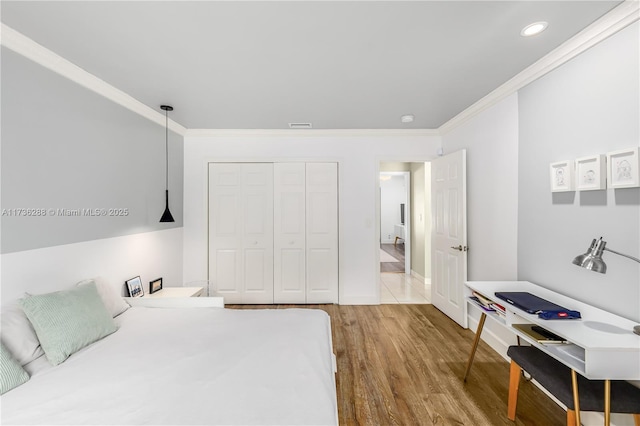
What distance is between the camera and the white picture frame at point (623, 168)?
1405 millimetres

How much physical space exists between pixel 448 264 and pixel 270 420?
2.94 meters

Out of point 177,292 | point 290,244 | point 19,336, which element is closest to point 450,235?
point 290,244

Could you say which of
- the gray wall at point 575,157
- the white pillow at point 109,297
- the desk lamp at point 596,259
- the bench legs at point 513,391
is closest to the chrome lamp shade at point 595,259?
the desk lamp at point 596,259

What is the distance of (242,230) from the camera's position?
3.80 m

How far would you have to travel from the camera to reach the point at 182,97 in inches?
103

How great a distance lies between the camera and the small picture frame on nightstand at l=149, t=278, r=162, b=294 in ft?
9.47

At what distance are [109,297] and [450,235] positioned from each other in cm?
359

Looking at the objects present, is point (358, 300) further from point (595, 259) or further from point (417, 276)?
point (595, 259)

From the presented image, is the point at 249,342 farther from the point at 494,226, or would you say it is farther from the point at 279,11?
the point at 494,226

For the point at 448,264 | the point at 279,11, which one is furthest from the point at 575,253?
the point at 279,11

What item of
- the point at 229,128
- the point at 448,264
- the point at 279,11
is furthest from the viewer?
the point at 229,128

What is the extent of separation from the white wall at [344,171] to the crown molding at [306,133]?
0.06ft

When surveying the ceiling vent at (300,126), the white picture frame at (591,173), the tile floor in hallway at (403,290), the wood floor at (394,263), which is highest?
the ceiling vent at (300,126)

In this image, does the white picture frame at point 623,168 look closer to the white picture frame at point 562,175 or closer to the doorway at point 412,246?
the white picture frame at point 562,175
